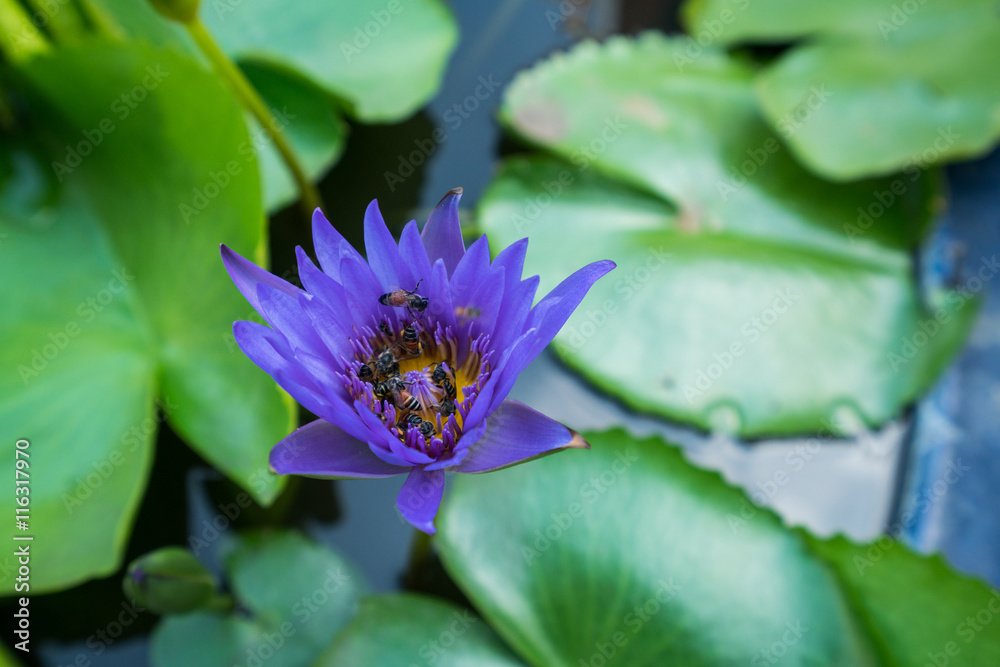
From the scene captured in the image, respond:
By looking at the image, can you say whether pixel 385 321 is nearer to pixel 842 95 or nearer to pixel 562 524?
pixel 562 524

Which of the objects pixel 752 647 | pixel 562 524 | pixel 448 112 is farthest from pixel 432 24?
pixel 752 647

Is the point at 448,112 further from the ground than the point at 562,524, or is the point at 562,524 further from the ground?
the point at 448,112
